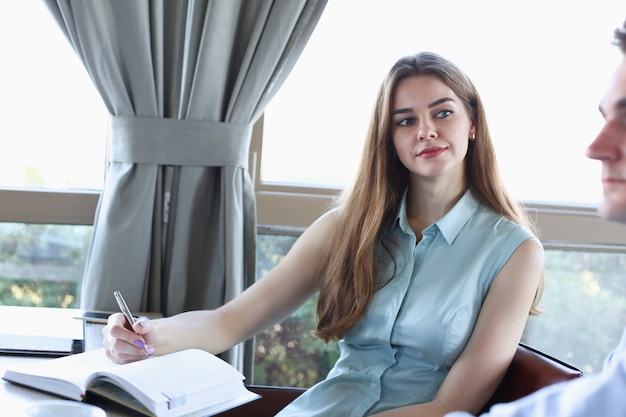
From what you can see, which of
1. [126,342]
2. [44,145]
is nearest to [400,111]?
[126,342]

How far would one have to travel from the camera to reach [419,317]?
182 centimetres

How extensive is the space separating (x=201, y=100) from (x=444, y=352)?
1.08 metres

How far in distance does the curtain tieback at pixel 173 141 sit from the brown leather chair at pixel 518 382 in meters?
0.80

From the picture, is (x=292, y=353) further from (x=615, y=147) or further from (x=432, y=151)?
(x=615, y=147)

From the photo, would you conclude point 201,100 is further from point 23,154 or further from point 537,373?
point 537,373

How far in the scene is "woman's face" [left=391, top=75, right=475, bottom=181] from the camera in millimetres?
1903

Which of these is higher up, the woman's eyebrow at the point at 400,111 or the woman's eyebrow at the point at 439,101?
the woman's eyebrow at the point at 439,101

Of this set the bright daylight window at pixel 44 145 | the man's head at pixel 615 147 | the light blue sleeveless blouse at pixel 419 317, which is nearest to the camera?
the man's head at pixel 615 147

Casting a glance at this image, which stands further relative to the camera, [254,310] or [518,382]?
[254,310]

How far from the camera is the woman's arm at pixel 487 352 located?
65.6 inches

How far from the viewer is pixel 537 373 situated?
159 centimetres

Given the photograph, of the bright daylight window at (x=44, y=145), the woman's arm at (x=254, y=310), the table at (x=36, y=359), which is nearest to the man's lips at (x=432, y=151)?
the woman's arm at (x=254, y=310)

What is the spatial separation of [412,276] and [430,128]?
13.7 inches

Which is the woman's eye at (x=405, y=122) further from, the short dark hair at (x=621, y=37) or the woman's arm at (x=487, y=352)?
the short dark hair at (x=621, y=37)
